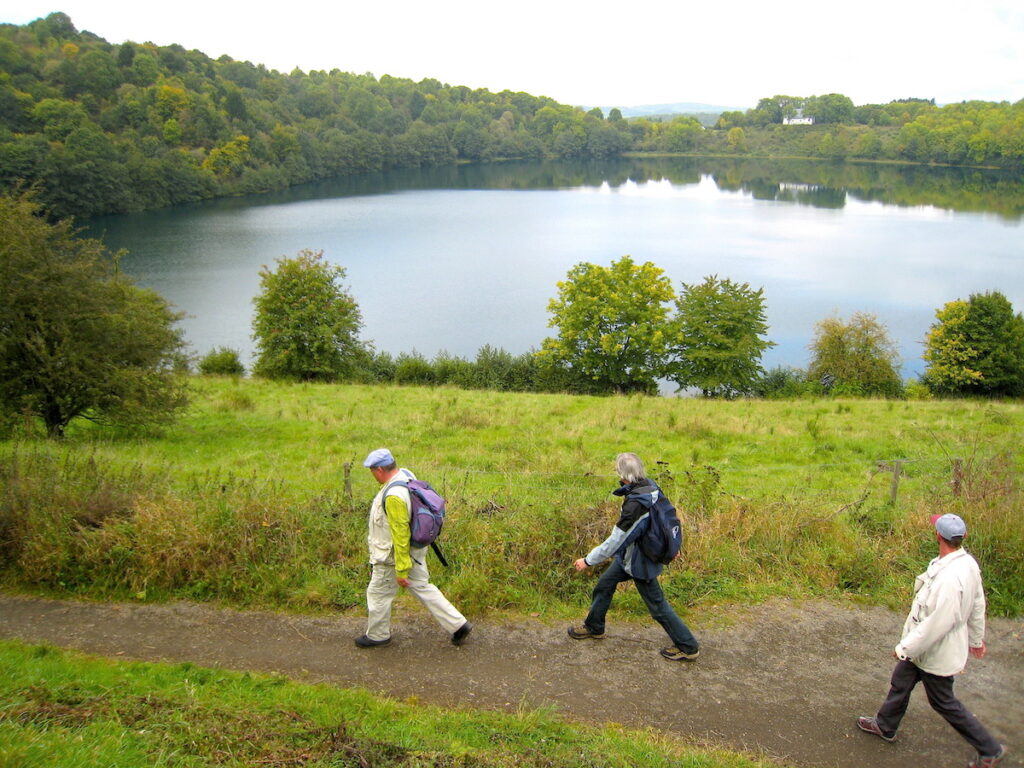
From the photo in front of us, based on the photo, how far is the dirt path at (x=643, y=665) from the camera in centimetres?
492

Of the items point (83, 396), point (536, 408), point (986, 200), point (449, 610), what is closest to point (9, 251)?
point (83, 396)

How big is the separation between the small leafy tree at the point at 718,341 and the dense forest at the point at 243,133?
56922 mm

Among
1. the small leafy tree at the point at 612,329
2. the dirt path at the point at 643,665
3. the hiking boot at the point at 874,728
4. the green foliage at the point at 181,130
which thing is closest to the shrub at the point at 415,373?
the small leafy tree at the point at 612,329

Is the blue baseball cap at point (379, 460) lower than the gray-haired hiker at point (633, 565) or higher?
higher

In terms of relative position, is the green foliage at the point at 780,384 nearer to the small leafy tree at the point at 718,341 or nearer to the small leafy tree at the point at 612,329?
the small leafy tree at the point at 718,341

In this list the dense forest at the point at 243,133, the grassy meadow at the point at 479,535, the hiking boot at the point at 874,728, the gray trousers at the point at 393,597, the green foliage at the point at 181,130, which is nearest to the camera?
the hiking boot at the point at 874,728

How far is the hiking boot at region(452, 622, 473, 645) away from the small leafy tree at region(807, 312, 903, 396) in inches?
1261

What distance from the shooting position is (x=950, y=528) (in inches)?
177

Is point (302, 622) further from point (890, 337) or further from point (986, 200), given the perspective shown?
point (986, 200)

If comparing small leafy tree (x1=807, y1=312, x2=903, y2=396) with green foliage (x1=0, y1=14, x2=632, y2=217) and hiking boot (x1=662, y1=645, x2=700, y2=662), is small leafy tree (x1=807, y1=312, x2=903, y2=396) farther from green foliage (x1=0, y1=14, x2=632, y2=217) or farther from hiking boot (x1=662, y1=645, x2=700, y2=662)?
green foliage (x1=0, y1=14, x2=632, y2=217)

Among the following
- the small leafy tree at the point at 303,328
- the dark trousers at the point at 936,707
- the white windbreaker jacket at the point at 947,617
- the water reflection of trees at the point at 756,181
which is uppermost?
the water reflection of trees at the point at 756,181

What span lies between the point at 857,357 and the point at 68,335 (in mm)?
33487

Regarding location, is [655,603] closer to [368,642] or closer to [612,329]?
[368,642]

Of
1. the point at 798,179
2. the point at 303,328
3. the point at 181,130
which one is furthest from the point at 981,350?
the point at 181,130
